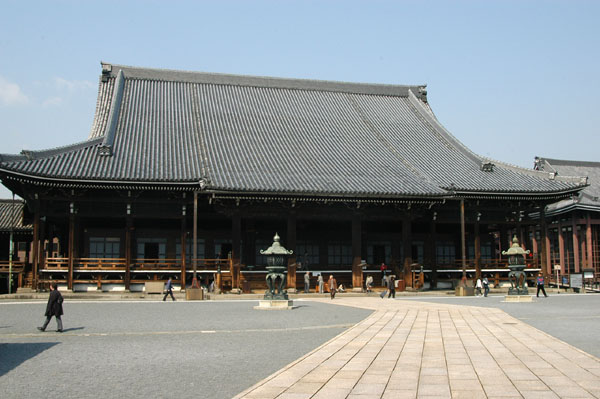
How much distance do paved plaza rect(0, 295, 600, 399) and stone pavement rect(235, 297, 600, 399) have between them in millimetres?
21

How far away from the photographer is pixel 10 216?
2026 inches

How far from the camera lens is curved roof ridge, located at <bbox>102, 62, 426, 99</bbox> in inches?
1924

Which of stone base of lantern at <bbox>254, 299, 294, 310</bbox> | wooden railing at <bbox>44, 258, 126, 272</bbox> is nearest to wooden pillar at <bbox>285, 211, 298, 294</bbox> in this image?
wooden railing at <bbox>44, 258, 126, 272</bbox>

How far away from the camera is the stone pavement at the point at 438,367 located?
30.3 ft

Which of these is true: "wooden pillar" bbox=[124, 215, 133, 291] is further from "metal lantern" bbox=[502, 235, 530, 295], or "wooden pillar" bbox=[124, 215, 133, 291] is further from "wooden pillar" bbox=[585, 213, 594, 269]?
"wooden pillar" bbox=[585, 213, 594, 269]

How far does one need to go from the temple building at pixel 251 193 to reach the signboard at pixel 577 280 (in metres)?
2.31

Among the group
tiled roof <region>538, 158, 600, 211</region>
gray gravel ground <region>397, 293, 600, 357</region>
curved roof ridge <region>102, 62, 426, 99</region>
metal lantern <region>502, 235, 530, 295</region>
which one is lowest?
gray gravel ground <region>397, 293, 600, 357</region>

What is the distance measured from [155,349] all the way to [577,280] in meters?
33.7

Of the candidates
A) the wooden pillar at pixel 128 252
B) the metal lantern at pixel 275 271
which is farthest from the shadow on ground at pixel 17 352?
the wooden pillar at pixel 128 252

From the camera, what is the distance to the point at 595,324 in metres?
18.6

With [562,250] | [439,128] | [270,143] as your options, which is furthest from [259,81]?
[562,250]

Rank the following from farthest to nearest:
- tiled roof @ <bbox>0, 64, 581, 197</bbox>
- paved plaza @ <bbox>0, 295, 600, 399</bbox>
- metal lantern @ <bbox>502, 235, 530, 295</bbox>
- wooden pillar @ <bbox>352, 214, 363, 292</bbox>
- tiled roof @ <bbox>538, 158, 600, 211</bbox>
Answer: tiled roof @ <bbox>538, 158, 600, 211</bbox>, wooden pillar @ <bbox>352, 214, 363, 292</bbox>, tiled roof @ <bbox>0, 64, 581, 197</bbox>, metal lantern @ <bbox>502, 235, 530, 295</bbox>, paved plaza @ <bbox>0, 295, 600, 399</bbox>

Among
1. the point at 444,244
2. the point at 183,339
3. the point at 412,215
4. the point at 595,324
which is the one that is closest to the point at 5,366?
the point at 183,339

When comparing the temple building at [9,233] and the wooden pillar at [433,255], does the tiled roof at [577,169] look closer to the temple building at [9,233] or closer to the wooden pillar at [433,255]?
the wooden pillar at [433,255]
